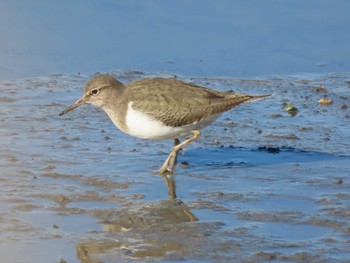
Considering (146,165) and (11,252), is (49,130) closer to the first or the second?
(146,165)

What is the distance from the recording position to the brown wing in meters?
9.34

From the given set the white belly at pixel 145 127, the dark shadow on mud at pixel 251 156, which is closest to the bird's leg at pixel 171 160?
the white belly at pixel 145 127

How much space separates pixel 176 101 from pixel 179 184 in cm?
87

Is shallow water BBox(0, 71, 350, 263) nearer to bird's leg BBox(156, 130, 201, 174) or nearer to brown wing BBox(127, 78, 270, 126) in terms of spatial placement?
bird's leg BBox(156, 130, 201, 174)

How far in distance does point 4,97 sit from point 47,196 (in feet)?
10.1

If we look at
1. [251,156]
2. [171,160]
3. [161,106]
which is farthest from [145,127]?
[251,156]

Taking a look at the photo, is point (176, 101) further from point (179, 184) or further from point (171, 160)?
point (179, 184)

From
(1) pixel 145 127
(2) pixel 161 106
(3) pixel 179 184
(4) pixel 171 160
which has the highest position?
(2) pixel 161 106

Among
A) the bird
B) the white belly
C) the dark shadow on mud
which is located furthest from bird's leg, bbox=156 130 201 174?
the dark shadow on mud

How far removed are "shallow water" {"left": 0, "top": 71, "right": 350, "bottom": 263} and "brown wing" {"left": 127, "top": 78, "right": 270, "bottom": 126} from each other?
1.67 feet

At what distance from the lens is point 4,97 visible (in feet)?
36.9

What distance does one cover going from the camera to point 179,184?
903cm

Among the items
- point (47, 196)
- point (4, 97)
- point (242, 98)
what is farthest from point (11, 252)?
point (4, 97)

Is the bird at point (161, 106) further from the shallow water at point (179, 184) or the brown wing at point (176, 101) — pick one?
the shallow water at point (179, 184)
